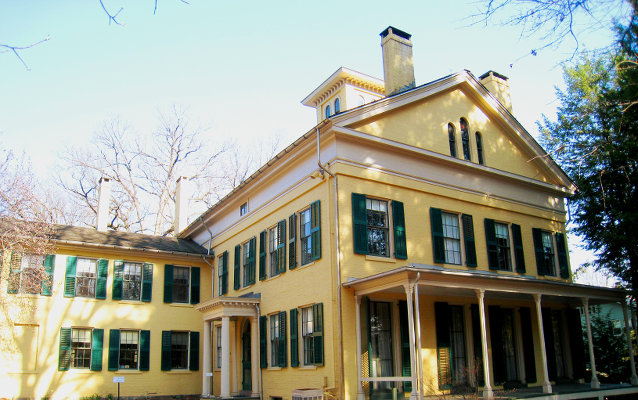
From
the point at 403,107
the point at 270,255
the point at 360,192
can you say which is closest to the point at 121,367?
the point at 270,255

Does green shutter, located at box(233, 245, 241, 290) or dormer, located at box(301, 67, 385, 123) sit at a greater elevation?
dormer, located at box(301, 67, 385, 123)

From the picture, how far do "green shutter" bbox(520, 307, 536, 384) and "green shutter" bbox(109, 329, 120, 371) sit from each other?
14196mm

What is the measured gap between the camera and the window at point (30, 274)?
19047 millimetres

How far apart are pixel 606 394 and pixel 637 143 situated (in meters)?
7.91

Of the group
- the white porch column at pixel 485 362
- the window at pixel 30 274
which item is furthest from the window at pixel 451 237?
the window at pixel 30 274

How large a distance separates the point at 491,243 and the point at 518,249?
139 centimetres

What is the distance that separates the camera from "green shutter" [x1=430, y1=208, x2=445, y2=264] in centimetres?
1680

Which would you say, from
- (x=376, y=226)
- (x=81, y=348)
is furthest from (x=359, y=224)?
(x=81, y=348)

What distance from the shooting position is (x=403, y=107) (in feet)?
57.2

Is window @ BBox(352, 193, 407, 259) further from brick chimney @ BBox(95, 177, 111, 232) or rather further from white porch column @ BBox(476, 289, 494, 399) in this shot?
brick chimney @ BBox(95, 177, 111, 232)

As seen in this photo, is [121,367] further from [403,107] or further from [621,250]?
[621,250]

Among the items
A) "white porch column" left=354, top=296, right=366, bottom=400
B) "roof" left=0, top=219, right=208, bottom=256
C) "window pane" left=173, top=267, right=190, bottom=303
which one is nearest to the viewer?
"white porch column" left=354, top=296, right=366, bottom=400

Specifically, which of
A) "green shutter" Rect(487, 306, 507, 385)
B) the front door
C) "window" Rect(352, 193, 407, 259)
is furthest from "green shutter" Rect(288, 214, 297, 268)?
"green shutter" Rect(487, 306, 507, 385)

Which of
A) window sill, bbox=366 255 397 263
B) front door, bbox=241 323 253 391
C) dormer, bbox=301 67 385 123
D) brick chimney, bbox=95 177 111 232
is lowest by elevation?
front door, bbox=241 323 253 391
